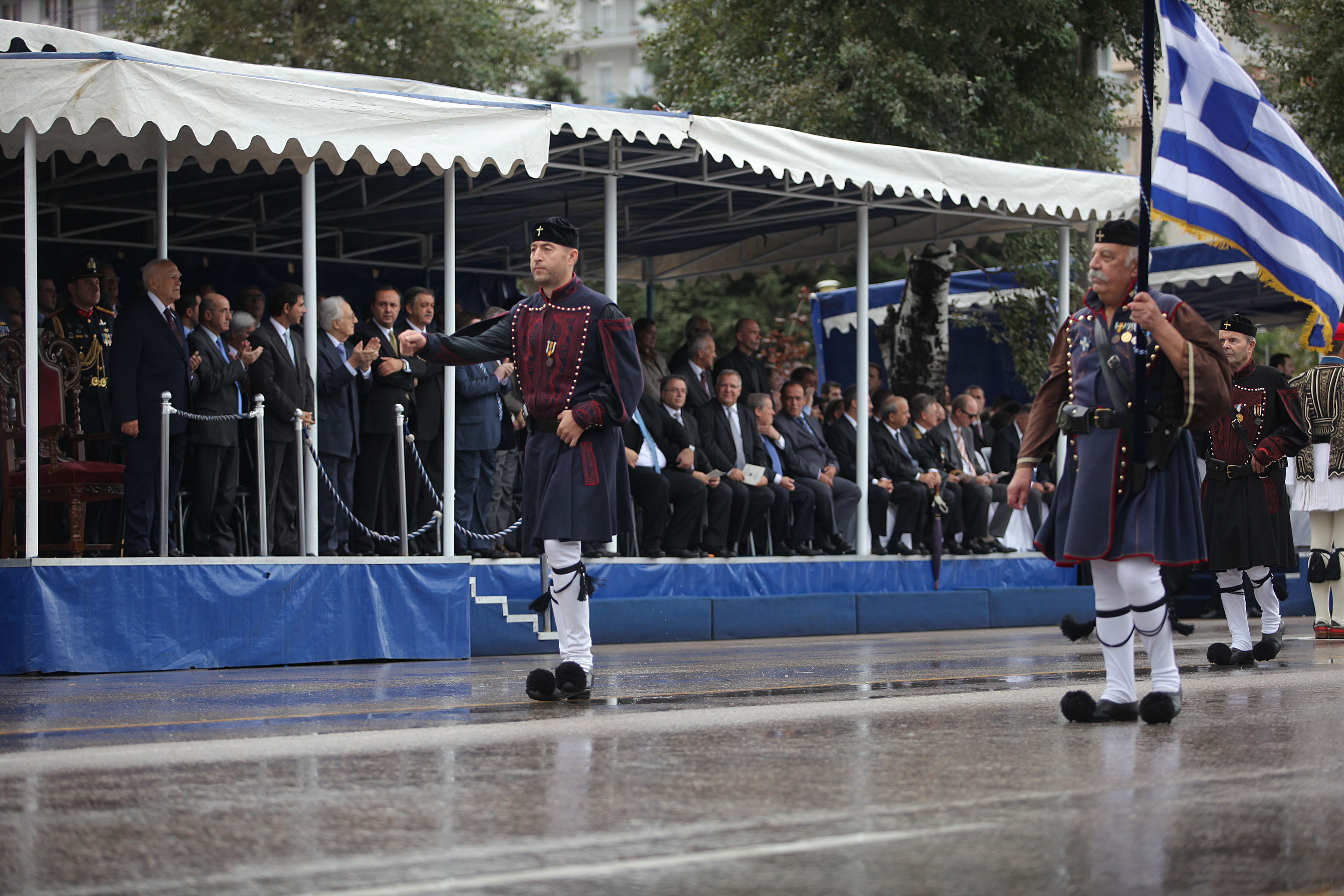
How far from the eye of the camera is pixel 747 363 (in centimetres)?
1662

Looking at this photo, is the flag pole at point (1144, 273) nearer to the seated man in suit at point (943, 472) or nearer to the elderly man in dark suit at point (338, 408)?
the elderly man in dark suit at point (338, 408)

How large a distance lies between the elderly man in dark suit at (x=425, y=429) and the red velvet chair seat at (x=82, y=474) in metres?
2.19

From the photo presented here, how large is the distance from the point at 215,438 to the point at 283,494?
0.69 m

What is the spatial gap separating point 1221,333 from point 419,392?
19.5 feet

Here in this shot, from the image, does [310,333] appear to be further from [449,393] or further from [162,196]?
[162,196]

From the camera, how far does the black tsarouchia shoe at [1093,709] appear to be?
6.74 metres

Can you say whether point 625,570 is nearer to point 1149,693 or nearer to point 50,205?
point 50,205

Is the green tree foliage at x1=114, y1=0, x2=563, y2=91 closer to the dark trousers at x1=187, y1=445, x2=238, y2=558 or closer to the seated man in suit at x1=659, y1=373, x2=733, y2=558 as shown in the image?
the seated man in suit at x1=659, y1=373, x2=733, y2=558

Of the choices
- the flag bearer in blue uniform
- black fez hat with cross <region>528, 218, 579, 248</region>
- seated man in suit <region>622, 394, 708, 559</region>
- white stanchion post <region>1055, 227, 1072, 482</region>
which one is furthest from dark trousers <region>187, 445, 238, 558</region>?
white stanchion post <region>1055, 227, 1072, 482</region>

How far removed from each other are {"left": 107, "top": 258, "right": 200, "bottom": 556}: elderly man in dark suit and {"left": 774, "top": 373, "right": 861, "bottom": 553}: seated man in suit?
666 cm

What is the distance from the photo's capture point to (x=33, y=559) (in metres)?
9.77

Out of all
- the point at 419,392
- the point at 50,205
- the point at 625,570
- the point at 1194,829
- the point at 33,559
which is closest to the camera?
the point at 1194,829

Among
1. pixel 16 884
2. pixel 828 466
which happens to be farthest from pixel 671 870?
pixel 828 466

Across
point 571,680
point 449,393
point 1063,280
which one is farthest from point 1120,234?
point 1063,280
